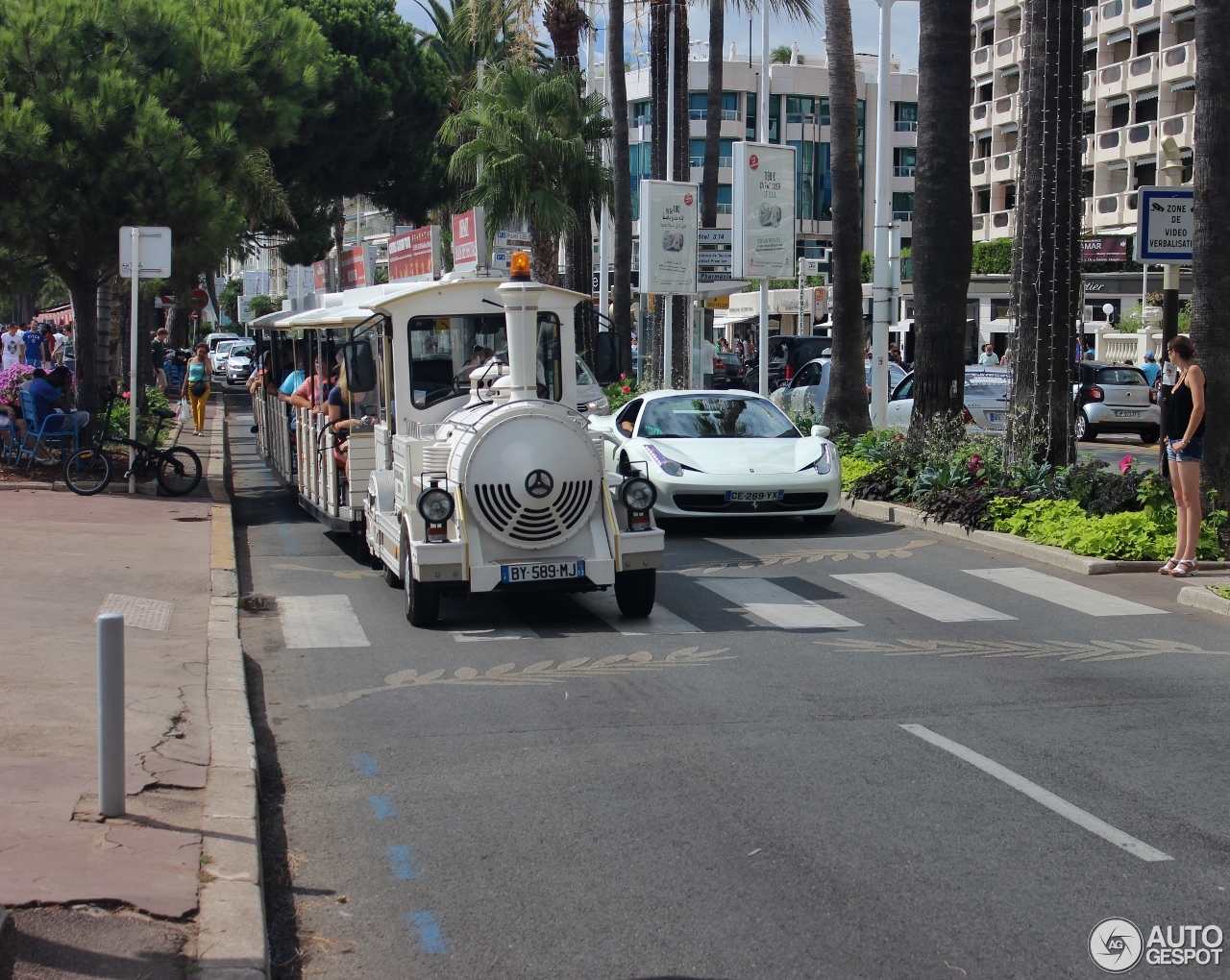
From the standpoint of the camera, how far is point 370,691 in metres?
8.35

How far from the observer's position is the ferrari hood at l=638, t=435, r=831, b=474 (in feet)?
49.0

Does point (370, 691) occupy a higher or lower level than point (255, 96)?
lower

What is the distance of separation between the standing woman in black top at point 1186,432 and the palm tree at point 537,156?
22.7 m

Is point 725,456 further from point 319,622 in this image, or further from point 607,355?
point 319,622

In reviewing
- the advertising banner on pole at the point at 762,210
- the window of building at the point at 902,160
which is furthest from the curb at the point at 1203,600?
the window of building at the point at 902,160

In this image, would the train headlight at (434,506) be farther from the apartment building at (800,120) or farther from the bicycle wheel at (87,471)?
the apartment building at (800,120)

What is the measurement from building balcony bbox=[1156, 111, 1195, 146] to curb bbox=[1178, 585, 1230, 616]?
43.9 metres

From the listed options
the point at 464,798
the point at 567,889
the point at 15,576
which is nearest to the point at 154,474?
the point at 15,576

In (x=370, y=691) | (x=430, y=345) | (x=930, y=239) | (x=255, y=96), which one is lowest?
(x=370, y=691)

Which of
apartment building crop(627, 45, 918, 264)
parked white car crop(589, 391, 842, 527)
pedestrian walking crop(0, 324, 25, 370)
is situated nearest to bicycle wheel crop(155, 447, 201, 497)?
parked white car crop(589, 391, 842, 527)

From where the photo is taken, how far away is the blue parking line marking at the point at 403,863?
5383 mm

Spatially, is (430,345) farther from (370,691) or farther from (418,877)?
(418,877)

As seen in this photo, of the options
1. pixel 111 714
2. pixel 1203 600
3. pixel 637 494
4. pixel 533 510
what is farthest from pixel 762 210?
pixel 111 714

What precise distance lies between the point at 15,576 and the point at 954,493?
30.1 ft
